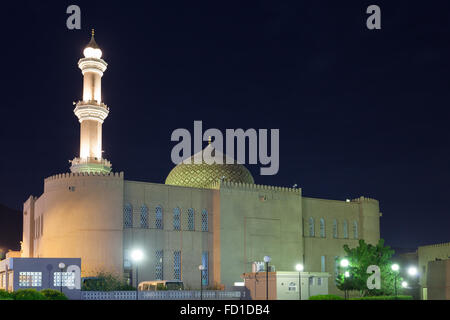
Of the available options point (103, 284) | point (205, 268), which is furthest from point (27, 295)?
point (205, 268)

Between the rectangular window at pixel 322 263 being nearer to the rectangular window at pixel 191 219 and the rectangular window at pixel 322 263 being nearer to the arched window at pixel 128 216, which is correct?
the rectangular window at pixel 191 219

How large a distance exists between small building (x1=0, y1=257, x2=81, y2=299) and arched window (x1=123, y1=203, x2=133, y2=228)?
4.61m

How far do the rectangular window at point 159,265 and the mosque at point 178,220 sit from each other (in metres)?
0.06

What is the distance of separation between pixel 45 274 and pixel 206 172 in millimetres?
13427

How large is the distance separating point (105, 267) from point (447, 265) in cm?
1808

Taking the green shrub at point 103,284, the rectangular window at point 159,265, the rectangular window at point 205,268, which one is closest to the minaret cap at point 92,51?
the rectangular window at point 159,265

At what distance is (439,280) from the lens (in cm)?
3362

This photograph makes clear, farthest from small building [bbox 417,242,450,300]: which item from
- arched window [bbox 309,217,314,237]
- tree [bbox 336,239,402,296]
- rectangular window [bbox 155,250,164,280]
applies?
rectangular window [bbox 155,250,164,280]

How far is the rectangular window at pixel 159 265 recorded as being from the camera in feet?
117

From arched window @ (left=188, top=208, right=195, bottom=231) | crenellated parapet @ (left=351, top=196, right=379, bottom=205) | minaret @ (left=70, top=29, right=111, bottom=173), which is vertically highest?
minaret @ (left=70, top=29, right=111, bottom=173)

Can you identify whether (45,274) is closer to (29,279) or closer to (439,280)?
(29,279)

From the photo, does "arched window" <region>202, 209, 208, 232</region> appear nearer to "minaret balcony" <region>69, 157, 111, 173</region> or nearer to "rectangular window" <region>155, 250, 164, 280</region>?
"rectangular window" <region>155, 250, 164, 280</region>

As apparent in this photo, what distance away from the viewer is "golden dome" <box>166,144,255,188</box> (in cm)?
4056
